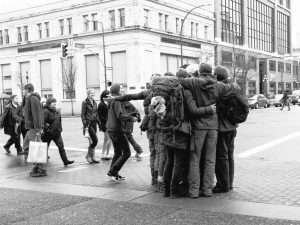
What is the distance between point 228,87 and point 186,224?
2344 millimetres

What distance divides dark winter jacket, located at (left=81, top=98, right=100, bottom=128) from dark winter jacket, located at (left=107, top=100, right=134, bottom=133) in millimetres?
2643

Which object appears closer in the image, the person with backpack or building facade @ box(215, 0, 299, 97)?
the person with backpack

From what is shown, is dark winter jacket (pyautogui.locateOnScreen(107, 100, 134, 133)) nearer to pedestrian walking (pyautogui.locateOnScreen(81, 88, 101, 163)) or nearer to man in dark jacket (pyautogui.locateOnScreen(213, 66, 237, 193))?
man in dark jacket (pyautogui.locateOnScreen(213, 66, 237, 193))

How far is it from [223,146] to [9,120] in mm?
8445

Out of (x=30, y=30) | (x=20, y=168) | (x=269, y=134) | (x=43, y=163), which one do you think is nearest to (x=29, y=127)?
(x=43, y=163)

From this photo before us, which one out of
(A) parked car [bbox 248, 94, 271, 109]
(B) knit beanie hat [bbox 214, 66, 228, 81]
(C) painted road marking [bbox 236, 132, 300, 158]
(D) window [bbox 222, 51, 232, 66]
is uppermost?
(D) window [bbox 222, 51, 232, 66]


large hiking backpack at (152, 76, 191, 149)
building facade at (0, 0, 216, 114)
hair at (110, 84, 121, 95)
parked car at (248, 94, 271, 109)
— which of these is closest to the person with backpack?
large hiking backpack at (152, 76, 191, 149)

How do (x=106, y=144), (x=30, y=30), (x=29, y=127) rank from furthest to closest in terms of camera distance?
(x=30, y=30)
(x=106, y=144)
(x=29, y=127)

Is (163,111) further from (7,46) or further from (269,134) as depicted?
(7,46)

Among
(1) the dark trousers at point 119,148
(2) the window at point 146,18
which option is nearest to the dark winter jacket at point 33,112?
(1) the dark trousers at point 119,148

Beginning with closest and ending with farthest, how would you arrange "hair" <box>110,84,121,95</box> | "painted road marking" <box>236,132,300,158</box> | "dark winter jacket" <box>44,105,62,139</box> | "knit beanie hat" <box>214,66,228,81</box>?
1. "knit beanie hat" <box>214,66,228,81</box>
2. "hair" <box>110,84,121,95</box>
3. "dark winter jacket" <box>44,105,62,139</box>
4. "painted road marking" <box>236,132,300,158</box>

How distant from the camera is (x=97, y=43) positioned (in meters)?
48.7

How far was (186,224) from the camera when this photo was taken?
5.06m

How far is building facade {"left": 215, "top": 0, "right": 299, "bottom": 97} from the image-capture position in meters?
60.8
